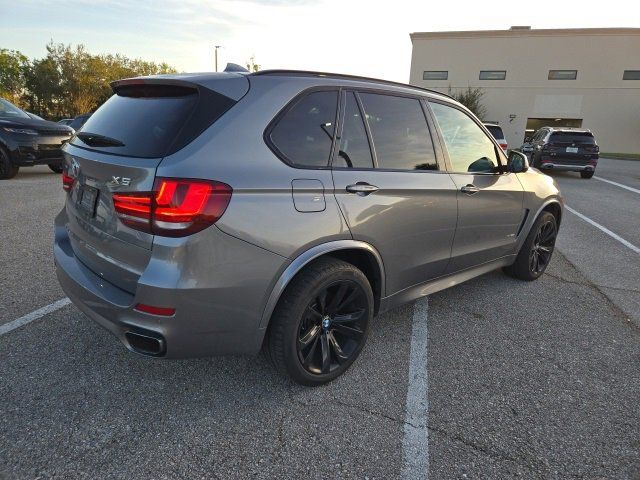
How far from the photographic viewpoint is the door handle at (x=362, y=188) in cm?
244

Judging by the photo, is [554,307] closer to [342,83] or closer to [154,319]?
[342,83]

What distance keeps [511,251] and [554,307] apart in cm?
62

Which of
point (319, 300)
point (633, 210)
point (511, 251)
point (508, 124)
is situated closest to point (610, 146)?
point (508, 124)

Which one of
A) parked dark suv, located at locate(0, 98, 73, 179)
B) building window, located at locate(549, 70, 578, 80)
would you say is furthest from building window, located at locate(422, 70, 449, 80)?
parked dark suv, located at locate(0, 98, 73, 179)

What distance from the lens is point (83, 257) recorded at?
246cm

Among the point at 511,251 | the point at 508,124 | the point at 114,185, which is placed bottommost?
the point at 511,251

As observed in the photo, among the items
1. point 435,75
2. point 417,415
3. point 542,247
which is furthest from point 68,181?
point 435,75

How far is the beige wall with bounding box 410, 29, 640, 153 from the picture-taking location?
3619cm

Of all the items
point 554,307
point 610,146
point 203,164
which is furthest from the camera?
point 610,146

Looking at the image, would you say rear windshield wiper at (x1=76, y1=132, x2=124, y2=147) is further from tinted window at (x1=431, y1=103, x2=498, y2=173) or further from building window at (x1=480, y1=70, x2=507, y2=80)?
building window at (x1=480, y1=70, x2=507, y2=80)

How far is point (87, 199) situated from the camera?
2346 mm

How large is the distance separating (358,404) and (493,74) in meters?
42.9

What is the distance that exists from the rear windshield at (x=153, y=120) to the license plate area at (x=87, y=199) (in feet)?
0.76

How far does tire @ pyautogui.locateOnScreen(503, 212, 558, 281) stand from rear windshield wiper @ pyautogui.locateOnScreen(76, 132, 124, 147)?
12.3 feet
